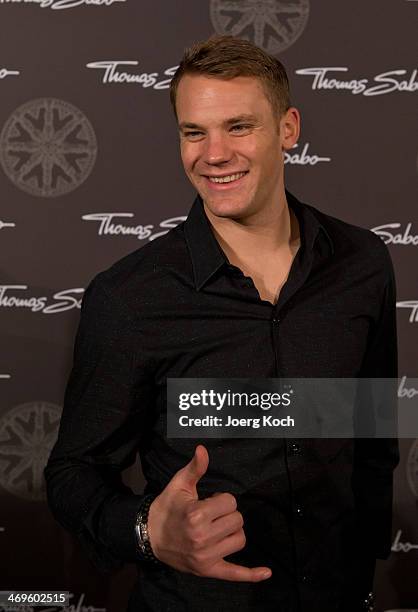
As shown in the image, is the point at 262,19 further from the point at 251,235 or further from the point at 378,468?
the point at 378,468

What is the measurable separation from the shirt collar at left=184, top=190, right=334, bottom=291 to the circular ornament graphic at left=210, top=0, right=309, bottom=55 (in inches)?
16.3

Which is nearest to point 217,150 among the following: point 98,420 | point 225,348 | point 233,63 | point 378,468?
point 233,63

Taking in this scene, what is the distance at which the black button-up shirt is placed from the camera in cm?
131

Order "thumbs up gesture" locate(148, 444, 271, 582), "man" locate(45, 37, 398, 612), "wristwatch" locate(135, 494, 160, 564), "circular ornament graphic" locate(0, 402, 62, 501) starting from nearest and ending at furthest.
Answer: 1. "thumbs up gesture" locate(148, 444, 271, 582)
2. "wristwatch" locate(135, 494, 160, 564)
3. "man" locate(45, 37, 398, 612)
4. "circular ornament graphic" locate(0, 402, 62, 501)

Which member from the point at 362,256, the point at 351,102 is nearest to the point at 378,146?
the point at 351,102

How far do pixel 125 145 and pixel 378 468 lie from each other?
2.70 feet

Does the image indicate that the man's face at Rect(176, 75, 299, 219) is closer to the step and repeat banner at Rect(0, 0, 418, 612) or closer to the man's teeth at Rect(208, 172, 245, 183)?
the man's teeth at Rect(208, 172, 245, 183)

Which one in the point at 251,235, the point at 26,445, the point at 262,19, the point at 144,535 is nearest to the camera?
the point at 144,535

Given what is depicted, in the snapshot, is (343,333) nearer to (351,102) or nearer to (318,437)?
(318,437)

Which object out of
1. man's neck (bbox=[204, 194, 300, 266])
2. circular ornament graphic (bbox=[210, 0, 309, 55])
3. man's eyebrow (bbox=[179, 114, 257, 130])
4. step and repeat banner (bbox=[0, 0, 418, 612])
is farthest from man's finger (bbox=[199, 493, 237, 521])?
circular ornament graphic (bbox=[210, 0, 309, 55])

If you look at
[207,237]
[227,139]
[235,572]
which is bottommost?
[235,572]

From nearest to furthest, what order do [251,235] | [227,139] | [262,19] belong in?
[227,139] → [251,235] → [262,19]

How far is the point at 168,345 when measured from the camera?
1.31 metres

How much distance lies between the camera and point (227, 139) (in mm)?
1291
